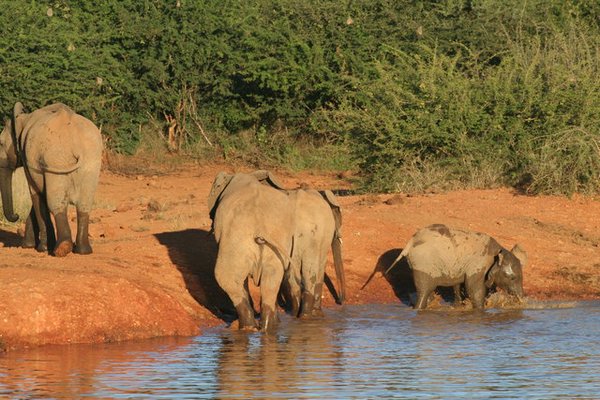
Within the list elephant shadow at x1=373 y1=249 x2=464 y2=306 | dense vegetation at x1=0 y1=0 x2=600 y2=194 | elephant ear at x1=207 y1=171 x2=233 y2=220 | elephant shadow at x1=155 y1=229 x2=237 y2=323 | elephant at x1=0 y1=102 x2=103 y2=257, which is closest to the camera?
elephant ear at x1=207 y1=171 x2=233 y2=220

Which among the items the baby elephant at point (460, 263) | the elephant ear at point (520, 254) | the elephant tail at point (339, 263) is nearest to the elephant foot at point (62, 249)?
the elephant tail at point (339, 263)

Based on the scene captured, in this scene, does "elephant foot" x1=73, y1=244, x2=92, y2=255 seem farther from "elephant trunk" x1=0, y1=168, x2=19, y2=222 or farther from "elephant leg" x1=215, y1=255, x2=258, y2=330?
"elephant leg" x1=215, y1=255, x2=258, y2=330

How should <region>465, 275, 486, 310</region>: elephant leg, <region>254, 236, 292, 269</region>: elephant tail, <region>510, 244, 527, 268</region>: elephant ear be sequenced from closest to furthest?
<region>254, 236, 292, 269</region>: elephant tail → <region>465, 275, 486, 310</region>: elephant leg → <region>510, 244, 527, 268</region>: elephant ear

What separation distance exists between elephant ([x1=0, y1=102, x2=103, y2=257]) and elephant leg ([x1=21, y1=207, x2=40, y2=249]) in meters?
0.17

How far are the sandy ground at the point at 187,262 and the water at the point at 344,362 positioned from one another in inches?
12.1

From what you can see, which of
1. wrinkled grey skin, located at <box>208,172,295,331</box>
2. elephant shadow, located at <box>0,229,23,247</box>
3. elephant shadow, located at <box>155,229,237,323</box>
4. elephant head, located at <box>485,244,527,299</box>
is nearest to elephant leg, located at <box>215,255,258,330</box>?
wrinkled grey skin, located at <box>208,172,295,331</box>

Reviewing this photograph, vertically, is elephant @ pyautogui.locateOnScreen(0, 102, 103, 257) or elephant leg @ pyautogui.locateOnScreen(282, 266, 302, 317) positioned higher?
elephant @ pyautogui.locateOnScreen(0, 102, 103, 257)

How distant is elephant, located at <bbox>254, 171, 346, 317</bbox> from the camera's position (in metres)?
11.5

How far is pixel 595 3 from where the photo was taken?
25734 mm

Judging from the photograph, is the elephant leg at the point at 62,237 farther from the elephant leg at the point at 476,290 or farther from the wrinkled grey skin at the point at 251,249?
the elephant leg at the point at 476,290

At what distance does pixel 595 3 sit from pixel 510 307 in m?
14.4

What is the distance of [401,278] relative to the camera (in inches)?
538

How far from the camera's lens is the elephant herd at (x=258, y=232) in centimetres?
1064

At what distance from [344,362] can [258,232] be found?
1.54m
